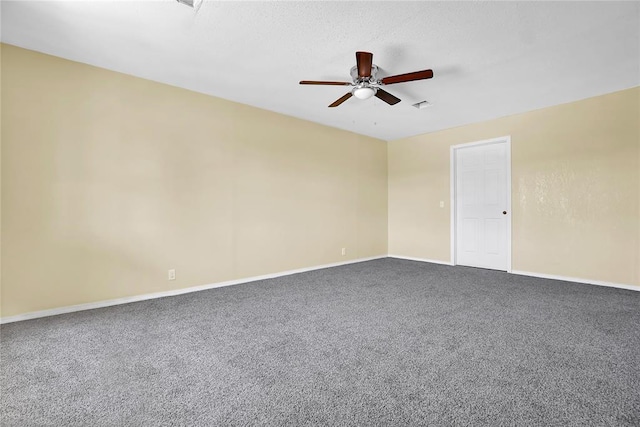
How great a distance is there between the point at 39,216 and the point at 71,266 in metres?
0.55

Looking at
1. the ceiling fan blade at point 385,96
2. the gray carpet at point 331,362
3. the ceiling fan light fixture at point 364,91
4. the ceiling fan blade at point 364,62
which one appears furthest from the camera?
the ceiling fan blade at point 385,96

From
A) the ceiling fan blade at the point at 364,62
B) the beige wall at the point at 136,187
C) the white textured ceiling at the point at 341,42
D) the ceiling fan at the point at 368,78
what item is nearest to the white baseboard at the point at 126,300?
the beige wall at the point at 136,187

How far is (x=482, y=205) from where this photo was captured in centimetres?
493

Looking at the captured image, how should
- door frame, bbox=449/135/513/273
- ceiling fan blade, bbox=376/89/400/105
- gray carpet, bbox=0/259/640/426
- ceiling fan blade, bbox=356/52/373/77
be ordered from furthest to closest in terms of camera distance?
door frame, bbox=449/135/513/273 → ceiling fan blade, bbox=376/89/400/105 → ceiling fan blade, bbox=356/52/373/77 → gray carpet, bbox=0/259/640/426

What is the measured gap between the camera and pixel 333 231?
5.18 m

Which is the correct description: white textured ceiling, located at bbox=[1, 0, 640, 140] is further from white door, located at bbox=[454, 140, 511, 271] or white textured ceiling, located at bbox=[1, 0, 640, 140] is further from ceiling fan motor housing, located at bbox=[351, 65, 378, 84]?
white door, located at bbox=[454, 140, 511, 271]

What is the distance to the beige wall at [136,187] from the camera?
8.69ft

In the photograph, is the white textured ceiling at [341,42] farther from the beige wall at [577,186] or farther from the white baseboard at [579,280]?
the white baseboard at [579,280]

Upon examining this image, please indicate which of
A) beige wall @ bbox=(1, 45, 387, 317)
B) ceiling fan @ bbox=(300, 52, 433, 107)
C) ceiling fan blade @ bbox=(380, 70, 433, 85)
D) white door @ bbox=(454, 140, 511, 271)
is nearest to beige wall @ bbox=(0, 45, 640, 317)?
beige wall @ bbox=(1, 45, 387, 317)

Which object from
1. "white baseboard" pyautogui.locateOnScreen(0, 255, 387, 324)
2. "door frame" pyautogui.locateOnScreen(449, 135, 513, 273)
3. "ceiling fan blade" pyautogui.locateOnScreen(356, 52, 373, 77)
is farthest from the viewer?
"door frame" pyautogui.locateOnScreen(449, 135, 513, 273)

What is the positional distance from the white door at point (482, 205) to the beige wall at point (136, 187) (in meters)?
2.64

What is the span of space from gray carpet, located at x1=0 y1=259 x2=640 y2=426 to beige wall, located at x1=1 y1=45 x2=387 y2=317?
474 millimetres

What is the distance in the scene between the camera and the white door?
4676 millimetres

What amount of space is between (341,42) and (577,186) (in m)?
3.84
